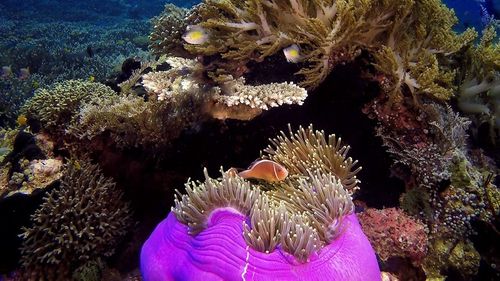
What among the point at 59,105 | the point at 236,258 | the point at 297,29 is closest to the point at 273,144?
the point at 297,29

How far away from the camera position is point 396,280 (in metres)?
3.23

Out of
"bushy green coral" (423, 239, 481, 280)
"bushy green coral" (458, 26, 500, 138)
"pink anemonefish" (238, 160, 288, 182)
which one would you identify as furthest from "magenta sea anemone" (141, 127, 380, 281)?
"bushy green coral" (458, 26, 500, 138)

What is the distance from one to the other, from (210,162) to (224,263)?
5.58 feet

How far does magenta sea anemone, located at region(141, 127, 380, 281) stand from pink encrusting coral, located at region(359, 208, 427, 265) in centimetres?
53

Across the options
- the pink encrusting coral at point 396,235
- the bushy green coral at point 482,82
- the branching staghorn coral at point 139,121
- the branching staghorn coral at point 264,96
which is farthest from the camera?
the bushy green coral at point 482,82

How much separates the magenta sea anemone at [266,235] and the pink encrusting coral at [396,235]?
1.73 ft

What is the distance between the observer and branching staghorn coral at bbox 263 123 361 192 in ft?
10.1

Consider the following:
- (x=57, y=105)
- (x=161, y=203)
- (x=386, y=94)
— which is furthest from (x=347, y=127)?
(x=57, y=105)

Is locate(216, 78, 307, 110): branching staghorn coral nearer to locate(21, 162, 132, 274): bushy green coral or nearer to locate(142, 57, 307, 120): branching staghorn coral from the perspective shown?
locate(142, 57, 307, 120): branching staghorn coral

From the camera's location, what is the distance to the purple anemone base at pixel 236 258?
2.34m

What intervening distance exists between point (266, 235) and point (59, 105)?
304 cm

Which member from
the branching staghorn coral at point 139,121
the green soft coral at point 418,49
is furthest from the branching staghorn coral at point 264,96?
the green soft coral at point 418,49

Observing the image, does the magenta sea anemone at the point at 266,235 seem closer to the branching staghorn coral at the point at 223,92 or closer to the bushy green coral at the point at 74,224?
the branching staghorn coral at the point at 223,92

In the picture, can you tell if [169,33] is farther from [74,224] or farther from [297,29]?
[74,224]
